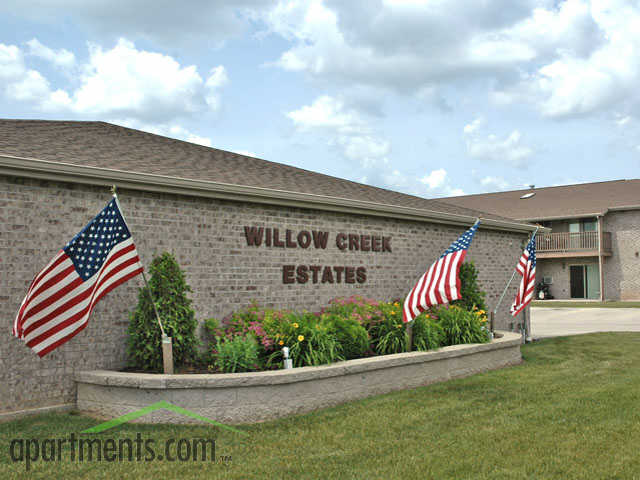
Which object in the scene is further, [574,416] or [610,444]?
[574,416]

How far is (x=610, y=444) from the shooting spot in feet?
22.0

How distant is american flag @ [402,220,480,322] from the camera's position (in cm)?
986

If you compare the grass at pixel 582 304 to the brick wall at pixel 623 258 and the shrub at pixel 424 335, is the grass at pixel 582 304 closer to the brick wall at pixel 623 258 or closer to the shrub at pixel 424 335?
the brick wall at pixel 623 258

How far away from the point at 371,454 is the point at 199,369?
3.45 m

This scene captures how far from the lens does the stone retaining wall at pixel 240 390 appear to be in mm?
7809

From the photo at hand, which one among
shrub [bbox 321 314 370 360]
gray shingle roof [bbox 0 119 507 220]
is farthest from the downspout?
shrub [bbox 321 314 370 360]

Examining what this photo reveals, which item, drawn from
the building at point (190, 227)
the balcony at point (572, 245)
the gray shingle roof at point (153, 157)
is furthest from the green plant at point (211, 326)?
the balcony at point (572, 245)

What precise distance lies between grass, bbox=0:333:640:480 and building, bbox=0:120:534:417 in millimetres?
1310

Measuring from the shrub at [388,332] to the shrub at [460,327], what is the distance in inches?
46.1

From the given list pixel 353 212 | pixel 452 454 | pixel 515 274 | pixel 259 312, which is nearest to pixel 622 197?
pixel 515 274

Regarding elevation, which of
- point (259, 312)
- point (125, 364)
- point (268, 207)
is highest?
point (268, 207)

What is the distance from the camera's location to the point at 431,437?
710 centimetres

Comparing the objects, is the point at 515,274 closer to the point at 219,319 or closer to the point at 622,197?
the point at 219,319

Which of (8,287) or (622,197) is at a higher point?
(622,197)
